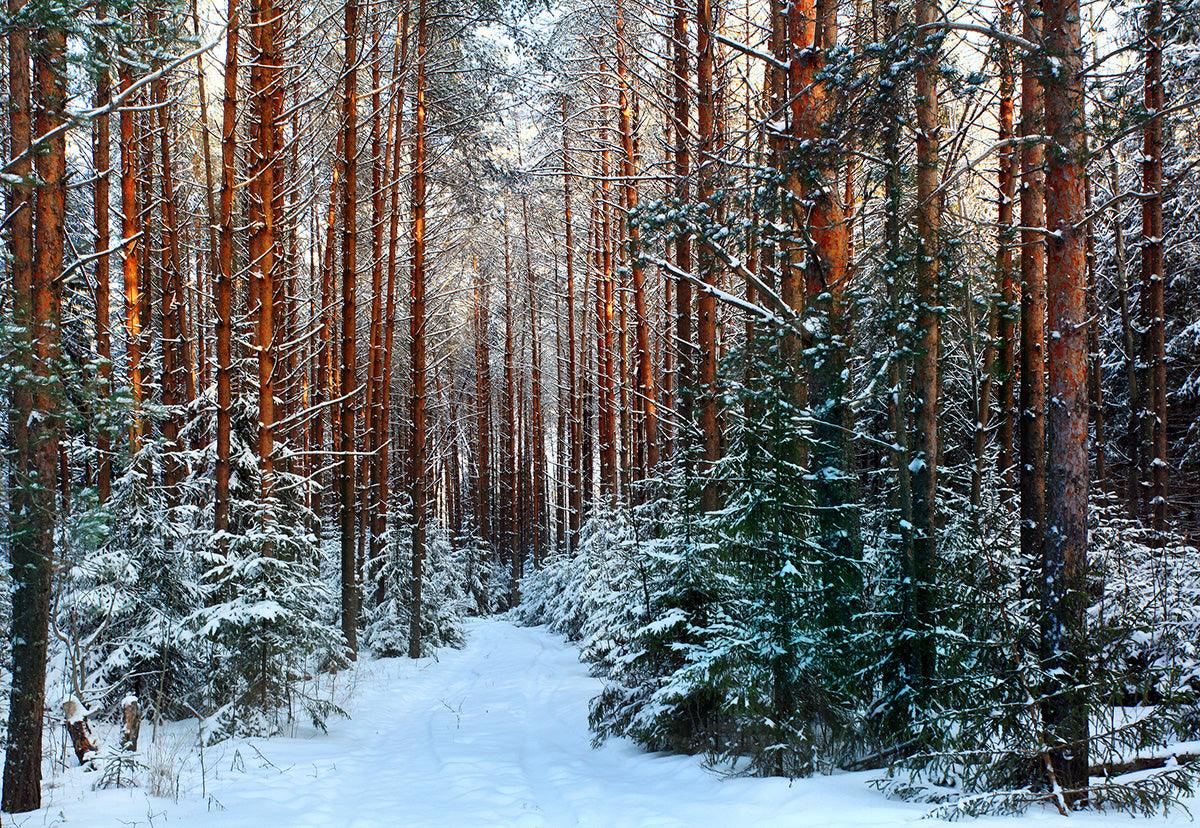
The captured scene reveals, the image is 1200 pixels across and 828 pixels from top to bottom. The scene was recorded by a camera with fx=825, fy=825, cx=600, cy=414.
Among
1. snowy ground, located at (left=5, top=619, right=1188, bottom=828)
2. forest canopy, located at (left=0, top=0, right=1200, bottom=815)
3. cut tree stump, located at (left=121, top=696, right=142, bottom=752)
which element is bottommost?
snowy ground, located at (left=5, top=619, right=1188, bottom=828)

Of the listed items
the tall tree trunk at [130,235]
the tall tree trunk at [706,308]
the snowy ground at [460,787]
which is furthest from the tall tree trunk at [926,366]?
the tall tree trunk at [130,235]

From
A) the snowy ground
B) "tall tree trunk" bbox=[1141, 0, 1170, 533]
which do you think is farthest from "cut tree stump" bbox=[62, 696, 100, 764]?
"tall tree trunk" bbox=[1141, 0, 1170, 533]

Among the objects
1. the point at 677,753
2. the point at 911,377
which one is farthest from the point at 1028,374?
the point at 677,753

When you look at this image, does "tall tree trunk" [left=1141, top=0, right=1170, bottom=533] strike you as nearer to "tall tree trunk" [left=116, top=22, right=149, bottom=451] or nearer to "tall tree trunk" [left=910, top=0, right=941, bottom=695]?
"tall tree trunk" [left=910, top=0, right=941, bottom=695]

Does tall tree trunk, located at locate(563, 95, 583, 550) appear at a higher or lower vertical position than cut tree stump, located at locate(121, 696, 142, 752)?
higher

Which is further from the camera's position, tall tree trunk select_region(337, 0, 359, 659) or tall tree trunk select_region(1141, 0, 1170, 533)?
tall tree trunk select_region(337, 0, 359, 659)

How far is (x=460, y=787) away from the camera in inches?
276

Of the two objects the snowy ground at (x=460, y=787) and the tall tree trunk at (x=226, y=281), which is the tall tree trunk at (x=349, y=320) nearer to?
the snowy ground at (x=460, y=787)

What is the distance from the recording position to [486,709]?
1108 cm

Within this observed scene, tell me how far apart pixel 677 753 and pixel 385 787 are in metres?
2.62

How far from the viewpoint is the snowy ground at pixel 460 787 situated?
217 inches

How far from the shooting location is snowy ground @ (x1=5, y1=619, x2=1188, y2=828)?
18.1 feet

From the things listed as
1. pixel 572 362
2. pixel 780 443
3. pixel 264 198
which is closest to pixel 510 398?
pixel 572 362

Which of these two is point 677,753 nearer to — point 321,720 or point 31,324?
point 321,720
